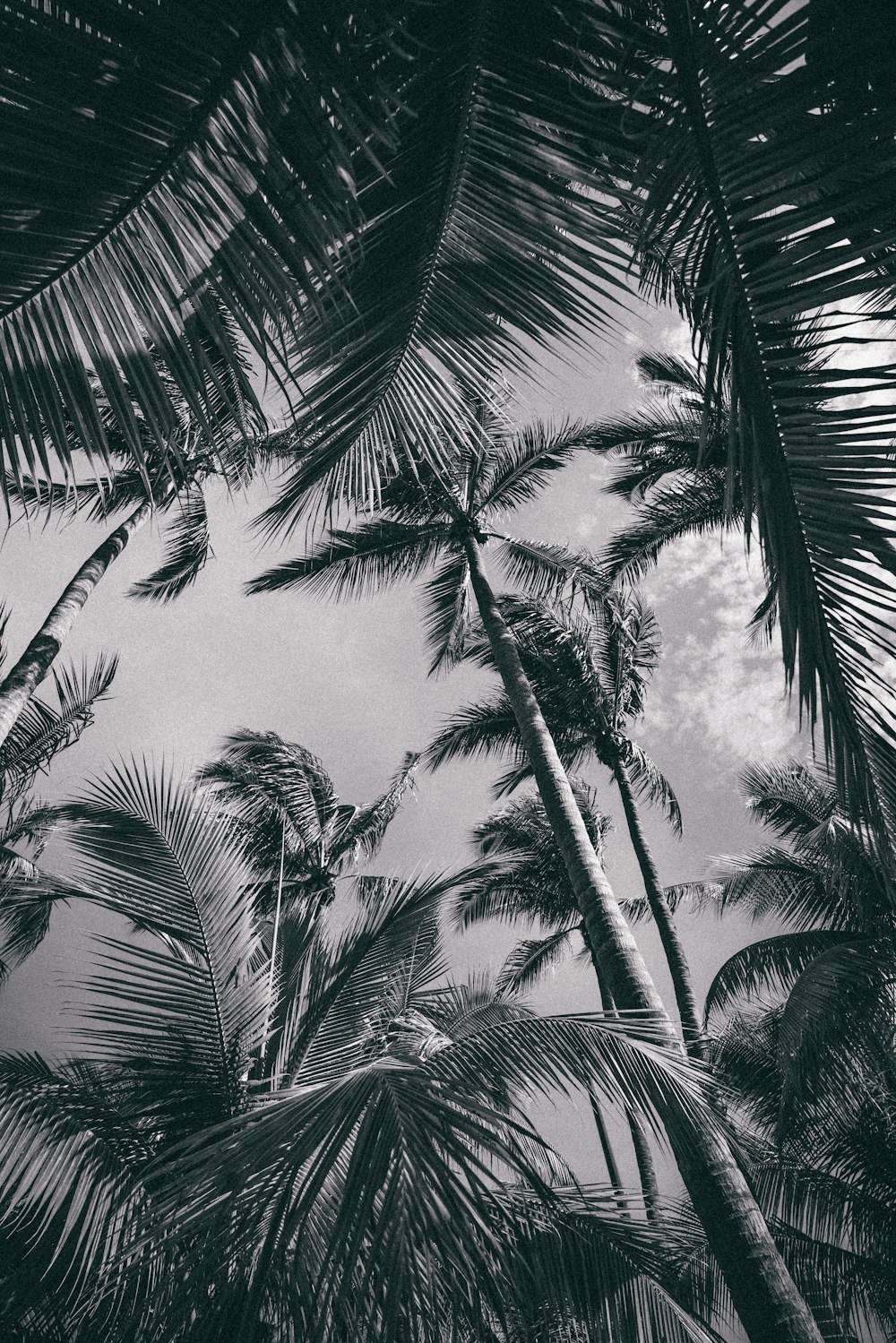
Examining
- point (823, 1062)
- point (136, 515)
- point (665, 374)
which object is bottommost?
point (823, 1062)

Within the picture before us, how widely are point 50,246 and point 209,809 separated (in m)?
5.02

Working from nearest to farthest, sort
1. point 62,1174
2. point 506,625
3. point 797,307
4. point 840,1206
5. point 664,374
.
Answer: point 797,307
point 62,1174
point 506,625
point 840,1206
point 664,374

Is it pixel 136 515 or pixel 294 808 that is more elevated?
pixel 136 515

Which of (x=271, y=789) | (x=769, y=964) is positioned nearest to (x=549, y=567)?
(x=769, y=964)

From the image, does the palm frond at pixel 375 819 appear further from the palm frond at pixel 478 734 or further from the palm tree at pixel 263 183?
the palm tree at pixel 263 183

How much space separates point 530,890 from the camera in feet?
60.3

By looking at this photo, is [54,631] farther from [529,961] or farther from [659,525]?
[529,961]

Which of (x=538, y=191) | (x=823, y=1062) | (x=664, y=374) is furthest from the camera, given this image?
(x=664, y=374)

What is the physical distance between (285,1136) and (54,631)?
19.4ft

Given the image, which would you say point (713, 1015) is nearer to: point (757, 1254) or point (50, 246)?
point (757, 1254)

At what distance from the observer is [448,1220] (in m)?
2.86

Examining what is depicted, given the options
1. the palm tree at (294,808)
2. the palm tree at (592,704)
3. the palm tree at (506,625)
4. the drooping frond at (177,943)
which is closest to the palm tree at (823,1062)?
the palm tree at (592,704)

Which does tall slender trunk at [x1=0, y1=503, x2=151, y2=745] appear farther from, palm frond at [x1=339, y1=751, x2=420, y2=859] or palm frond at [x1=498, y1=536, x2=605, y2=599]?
palm frond at [x1=339, y1=751, x2=420, y2=859]

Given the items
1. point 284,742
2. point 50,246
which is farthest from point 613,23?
point 284,742
